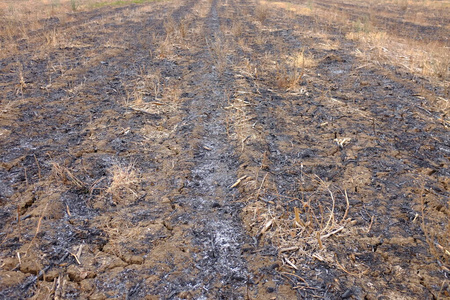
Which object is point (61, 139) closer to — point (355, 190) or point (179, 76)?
point (179, 76)

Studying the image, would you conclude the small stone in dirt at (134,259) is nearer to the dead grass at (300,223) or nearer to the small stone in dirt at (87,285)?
the small stone in dirt at (87,285)

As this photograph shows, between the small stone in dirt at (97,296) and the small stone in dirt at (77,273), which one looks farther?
the small stone in dirt at (77,273)

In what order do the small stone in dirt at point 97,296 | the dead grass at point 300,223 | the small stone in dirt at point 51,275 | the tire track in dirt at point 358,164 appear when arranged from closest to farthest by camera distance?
the small stone in dirt at point 97,296
the small stone in dirt at point 51,275
the tire track in dirt at point 358,164
the dead grass at point 300,223

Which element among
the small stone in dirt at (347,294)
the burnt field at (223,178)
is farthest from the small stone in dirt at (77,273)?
the small stone in dirt at (347,294)

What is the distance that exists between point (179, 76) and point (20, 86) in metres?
3.00

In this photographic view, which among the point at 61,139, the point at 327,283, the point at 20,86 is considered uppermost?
the point at 20,86

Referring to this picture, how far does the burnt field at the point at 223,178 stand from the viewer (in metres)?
2.24

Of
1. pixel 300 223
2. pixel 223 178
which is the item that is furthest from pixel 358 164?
pixel 223 178

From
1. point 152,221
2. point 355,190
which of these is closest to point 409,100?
point 355,190

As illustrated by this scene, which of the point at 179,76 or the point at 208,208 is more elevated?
the point at 179,76

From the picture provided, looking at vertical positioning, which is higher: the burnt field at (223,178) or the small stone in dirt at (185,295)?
the burnt field at (223,178)

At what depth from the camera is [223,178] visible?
3.45 meters

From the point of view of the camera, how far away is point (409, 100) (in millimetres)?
5242

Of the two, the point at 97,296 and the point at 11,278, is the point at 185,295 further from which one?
the point at 11,278
